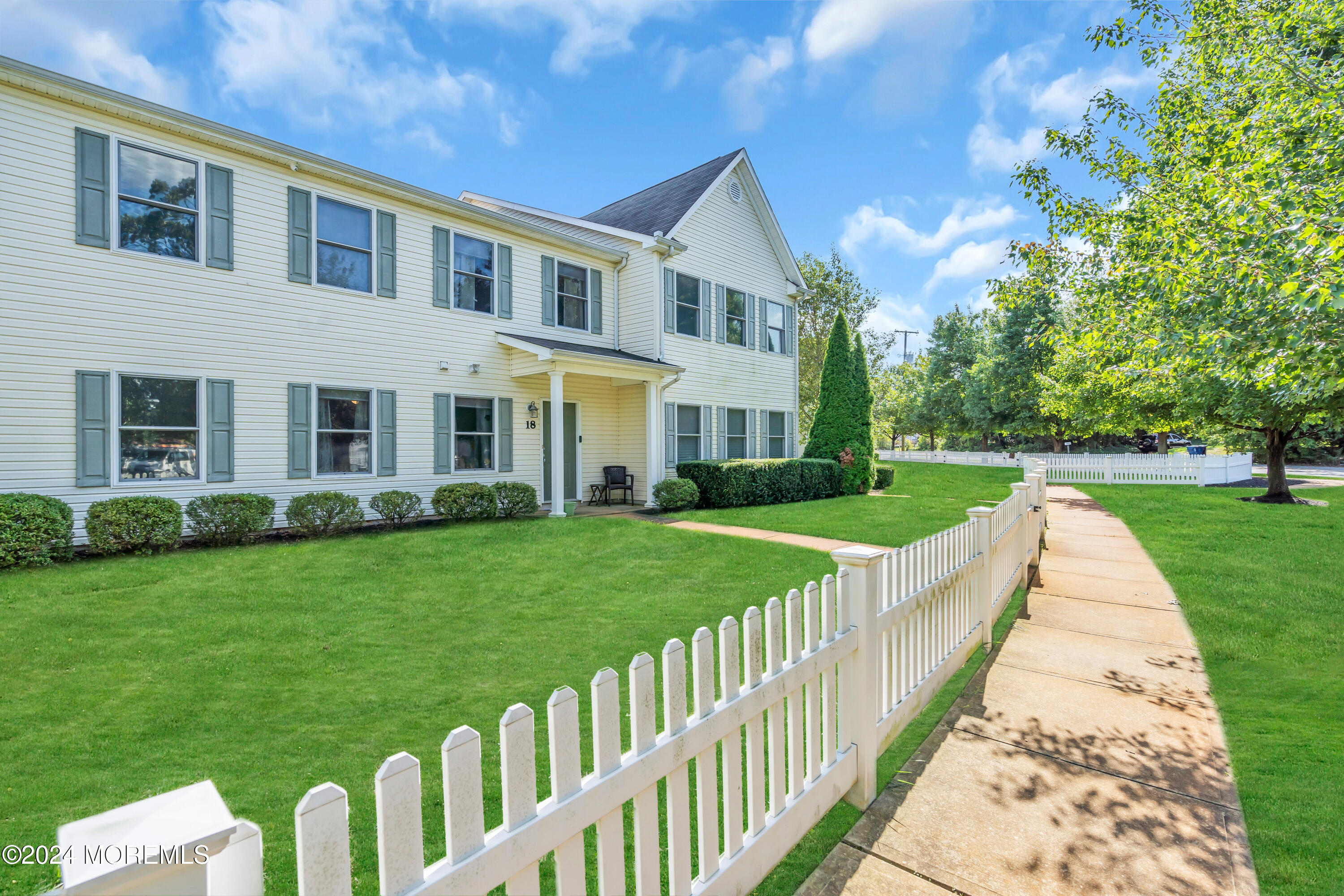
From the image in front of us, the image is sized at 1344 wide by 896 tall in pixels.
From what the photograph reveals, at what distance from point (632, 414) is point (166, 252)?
862 cm

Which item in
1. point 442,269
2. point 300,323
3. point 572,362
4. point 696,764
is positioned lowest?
point 696,764

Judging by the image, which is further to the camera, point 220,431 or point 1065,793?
point 220,431

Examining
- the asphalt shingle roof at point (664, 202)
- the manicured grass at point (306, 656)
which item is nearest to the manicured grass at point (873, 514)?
the manicured grass at point (306, 656)

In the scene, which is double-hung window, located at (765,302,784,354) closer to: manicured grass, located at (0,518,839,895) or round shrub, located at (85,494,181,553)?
manicured grass, located at (0,518,839,895)

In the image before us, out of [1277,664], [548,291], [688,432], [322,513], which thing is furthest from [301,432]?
[1277,664]

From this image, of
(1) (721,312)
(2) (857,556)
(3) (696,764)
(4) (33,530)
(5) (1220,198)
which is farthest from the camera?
(1) (721,312)

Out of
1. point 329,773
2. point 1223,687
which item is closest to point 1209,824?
point 1223,687

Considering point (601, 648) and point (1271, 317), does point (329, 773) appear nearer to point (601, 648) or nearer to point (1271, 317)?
point (601, 648)

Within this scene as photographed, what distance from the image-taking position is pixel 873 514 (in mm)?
12203

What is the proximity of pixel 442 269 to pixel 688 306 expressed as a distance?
5965 mm

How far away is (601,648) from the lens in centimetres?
487

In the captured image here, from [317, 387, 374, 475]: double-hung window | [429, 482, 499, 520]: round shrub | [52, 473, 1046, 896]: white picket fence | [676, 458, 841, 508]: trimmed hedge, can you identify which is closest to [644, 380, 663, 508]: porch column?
[676, 458, 841, 508]: trimmed hedge

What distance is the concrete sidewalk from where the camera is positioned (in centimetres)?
234

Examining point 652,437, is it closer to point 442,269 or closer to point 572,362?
point 572,362
